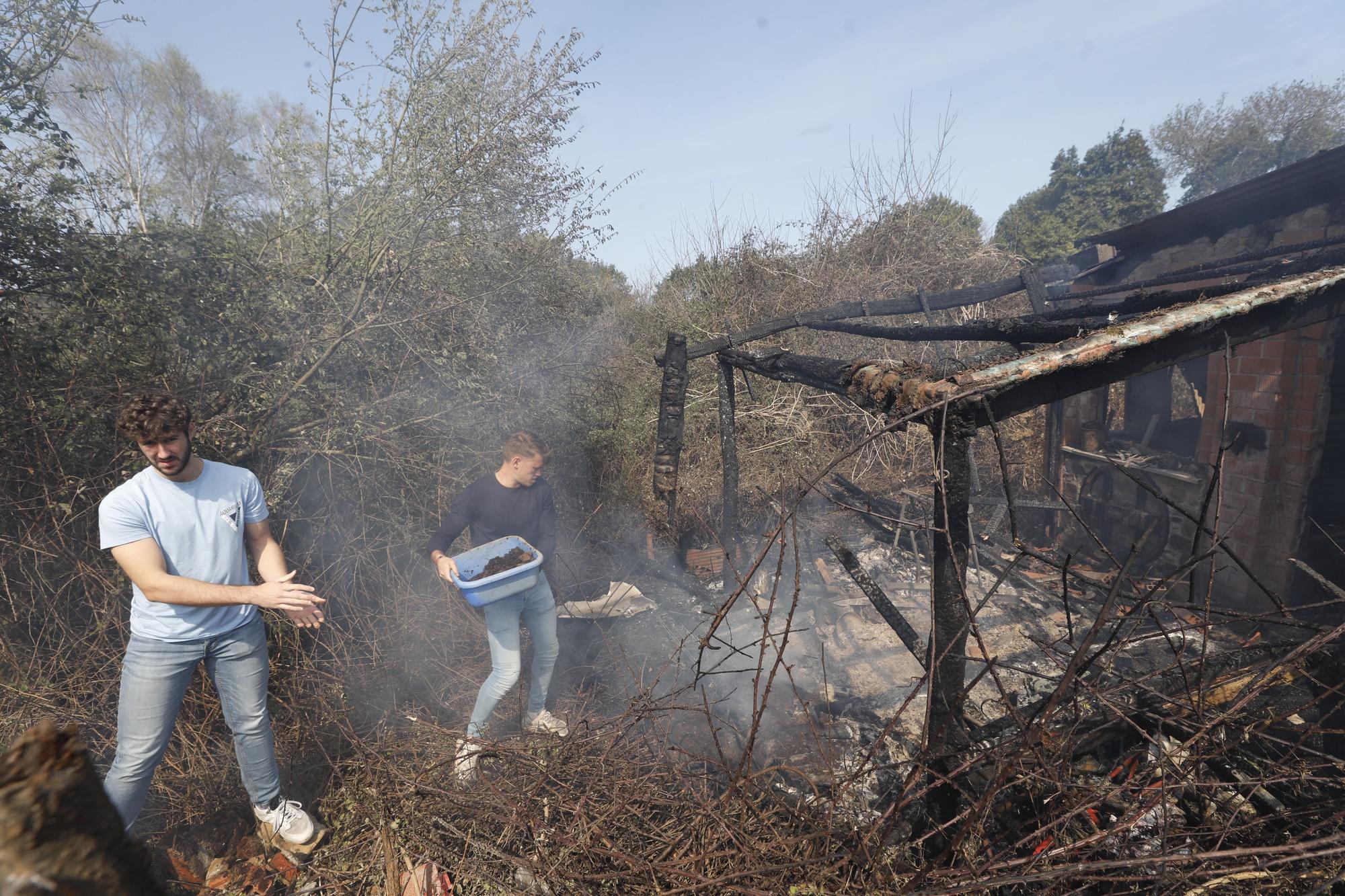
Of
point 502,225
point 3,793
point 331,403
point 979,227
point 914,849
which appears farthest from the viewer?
point 979,227

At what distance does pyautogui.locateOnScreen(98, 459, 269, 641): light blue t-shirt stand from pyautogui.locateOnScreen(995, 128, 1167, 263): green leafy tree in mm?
24385

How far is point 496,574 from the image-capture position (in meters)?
3.50

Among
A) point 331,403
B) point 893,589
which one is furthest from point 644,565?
point 331,403

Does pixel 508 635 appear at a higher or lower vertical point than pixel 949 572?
lower

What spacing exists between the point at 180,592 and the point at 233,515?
0.45 m

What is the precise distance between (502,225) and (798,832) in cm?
876

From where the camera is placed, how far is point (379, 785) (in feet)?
9.91

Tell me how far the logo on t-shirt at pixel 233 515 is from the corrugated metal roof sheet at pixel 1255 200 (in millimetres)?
6895

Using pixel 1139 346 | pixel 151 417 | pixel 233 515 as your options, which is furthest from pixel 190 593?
pixel 1139 346

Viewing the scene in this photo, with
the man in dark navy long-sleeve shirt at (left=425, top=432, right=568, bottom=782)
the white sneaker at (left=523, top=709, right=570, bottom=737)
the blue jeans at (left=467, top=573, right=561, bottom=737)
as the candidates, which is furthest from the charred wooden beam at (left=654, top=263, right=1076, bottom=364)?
the white sneaker at (left=523, top=709, right=570, bottom=737)

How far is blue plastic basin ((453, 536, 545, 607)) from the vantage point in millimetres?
3359

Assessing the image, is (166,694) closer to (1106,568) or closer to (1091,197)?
(1106,568)

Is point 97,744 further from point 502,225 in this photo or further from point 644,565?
point 502,225

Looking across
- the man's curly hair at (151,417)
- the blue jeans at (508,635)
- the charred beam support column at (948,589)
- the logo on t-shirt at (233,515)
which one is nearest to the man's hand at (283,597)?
the logo on t-shirt at (233,515)
